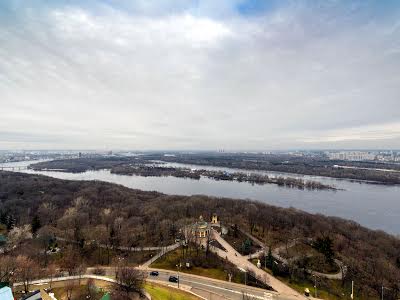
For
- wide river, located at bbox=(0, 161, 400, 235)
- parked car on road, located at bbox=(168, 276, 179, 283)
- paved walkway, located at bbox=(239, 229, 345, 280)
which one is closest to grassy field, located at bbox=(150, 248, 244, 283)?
parked car on road, located at bbox=(168, 276, 179, 283)

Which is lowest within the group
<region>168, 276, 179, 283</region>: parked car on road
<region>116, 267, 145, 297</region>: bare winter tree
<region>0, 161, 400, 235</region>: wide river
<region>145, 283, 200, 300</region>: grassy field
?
<region>0, 161, 400, 235</region>: wide river

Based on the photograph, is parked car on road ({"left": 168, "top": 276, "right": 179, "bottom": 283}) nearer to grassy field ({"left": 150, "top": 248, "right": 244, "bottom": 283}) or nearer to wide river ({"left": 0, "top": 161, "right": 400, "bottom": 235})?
grassy field ({"left": 150, "top": 248, "right": 244, "bottom": 283})

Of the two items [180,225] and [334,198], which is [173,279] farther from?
[334,198]

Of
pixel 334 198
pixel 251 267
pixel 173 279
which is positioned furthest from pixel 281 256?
pixel 334 198

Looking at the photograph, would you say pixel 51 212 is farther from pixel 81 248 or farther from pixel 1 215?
pixel 81 248

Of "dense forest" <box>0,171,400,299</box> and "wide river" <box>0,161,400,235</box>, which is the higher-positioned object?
"dense forest" <box>0,171,400,299</box>

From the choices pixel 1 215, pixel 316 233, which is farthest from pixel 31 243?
pixel 316 233
